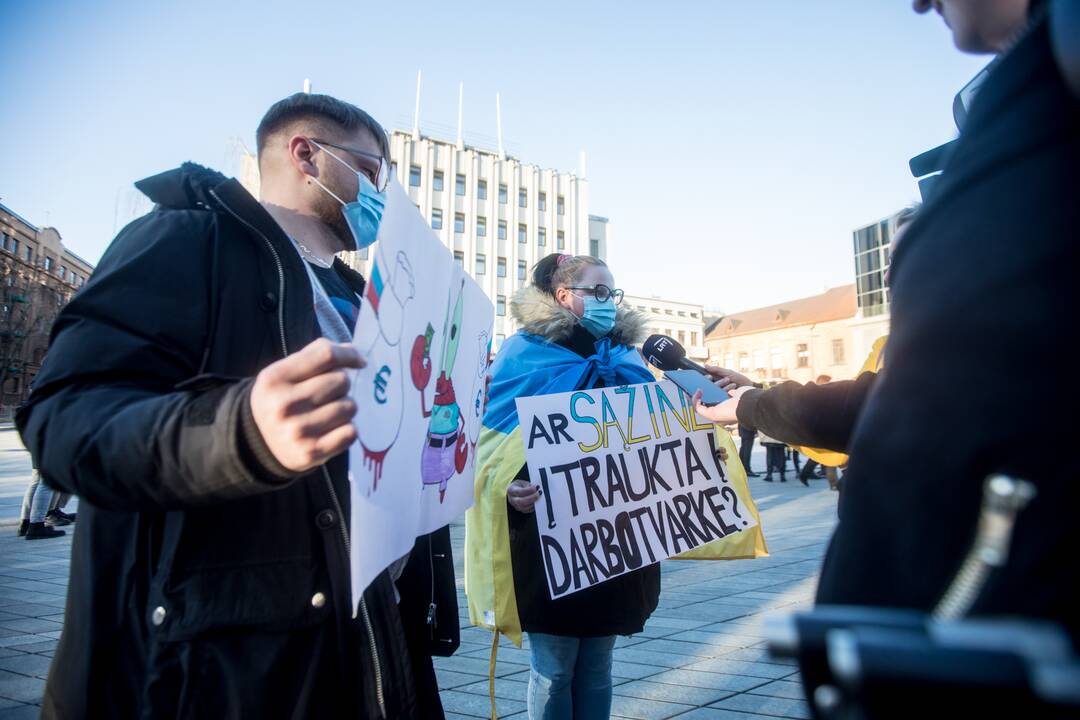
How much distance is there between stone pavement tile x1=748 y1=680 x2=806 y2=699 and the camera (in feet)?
9.68

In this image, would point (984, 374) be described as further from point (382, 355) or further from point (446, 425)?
point (446, 425)

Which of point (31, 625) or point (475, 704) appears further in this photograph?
point (31, 625)

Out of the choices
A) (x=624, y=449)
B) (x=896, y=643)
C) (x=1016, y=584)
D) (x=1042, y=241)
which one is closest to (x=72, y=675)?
(x=896, y=643)

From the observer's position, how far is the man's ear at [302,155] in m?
1.61

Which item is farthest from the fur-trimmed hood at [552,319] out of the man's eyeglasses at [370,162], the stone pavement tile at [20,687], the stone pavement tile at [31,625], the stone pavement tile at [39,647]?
the stone pavement tile at [31,625]

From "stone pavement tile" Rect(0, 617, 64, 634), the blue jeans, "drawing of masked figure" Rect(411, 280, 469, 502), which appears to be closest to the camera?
"drawing of masked figure" Rect(411, 280, 469, 502)

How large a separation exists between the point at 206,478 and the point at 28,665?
363cm

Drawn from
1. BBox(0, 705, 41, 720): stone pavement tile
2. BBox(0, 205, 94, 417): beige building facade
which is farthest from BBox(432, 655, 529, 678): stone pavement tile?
BBox(0, 205, 94, 417): beige building facade

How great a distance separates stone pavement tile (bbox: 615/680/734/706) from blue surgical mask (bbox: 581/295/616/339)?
1.79 m

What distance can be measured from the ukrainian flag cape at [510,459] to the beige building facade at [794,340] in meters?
48.5

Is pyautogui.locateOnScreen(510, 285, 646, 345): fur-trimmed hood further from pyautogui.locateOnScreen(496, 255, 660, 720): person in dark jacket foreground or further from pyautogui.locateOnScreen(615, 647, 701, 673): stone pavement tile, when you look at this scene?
pyautogui.locateOnScreen(615, 647, 701, 673): stone pavement tile

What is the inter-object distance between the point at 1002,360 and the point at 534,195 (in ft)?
140

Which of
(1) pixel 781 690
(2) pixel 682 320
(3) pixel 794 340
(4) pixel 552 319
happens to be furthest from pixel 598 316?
(2) pixel 682 320

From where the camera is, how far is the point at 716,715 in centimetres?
274
